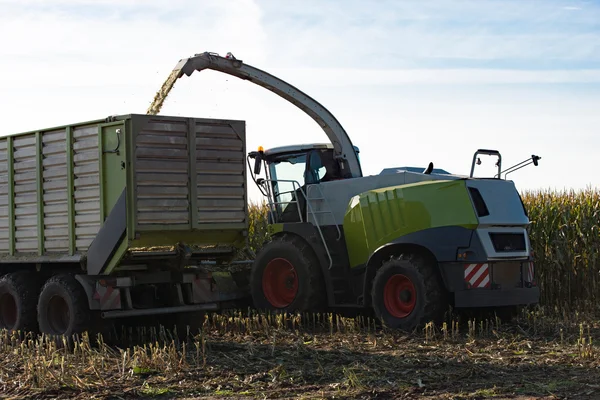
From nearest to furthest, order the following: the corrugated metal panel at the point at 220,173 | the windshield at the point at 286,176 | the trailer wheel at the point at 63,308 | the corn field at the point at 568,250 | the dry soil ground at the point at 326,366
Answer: the dry soil ground at the point at 326,366
the trailer wheel at the point at 63,308
the corrugated metal panel at the point at 220,173
the windshield at the point at 286,176
the corn field at the point at 568,250

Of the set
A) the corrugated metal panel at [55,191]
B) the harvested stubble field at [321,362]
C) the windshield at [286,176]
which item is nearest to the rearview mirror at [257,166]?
the windshield at [286,176]

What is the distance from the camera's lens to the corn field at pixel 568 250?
51.3ft

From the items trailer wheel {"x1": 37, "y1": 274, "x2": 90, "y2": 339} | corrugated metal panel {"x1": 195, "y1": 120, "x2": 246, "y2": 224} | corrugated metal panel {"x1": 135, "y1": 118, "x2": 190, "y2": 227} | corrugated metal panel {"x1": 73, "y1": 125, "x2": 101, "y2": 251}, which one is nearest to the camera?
corrugated metal panel {"x1": 135, "y1": 118, "x2": 190, "y2": 227}

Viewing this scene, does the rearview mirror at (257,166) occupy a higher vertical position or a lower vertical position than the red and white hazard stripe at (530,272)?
higher

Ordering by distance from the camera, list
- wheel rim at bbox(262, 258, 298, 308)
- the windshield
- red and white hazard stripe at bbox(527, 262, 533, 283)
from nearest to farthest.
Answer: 1. red and white hazard stripe at bbox(527, 262, 533, 283)
2. wheel rim at bbox(262, 258, 298, 308)
3. the windshield

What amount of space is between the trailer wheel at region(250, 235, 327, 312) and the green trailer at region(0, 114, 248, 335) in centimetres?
166

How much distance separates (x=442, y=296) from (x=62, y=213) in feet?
16.3

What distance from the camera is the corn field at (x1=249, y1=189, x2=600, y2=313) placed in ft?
51.3

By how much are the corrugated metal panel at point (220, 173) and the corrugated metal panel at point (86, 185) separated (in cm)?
122

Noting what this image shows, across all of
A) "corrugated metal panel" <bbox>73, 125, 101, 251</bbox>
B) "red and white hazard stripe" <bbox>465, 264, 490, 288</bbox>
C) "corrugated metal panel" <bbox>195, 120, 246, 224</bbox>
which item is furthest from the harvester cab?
"corrugated metal panel" <bbox>73, 125, 101, 251</bbox>

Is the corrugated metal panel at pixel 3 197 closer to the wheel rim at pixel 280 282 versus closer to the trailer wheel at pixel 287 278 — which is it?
the trailer wheel at pixel 287 278

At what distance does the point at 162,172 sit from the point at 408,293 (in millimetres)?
3716

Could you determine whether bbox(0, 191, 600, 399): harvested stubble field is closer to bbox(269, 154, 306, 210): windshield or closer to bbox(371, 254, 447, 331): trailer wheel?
bbox(371, 254, 447, 331): trailer wheel

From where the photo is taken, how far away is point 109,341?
10992 mm
